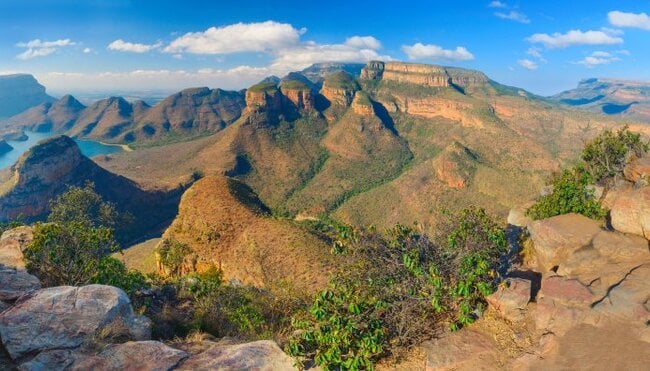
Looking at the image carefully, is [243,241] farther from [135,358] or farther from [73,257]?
[135,358]

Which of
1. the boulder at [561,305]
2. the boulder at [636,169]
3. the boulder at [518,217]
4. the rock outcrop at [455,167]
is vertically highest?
the boulder at [636,169]

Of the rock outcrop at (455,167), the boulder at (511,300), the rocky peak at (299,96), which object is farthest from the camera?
the rocky peak at (299,96)

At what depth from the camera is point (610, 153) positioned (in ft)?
85.6

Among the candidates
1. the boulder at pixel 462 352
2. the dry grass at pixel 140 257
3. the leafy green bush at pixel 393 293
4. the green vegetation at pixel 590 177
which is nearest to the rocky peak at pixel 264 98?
the dry grass at pixel 140 257

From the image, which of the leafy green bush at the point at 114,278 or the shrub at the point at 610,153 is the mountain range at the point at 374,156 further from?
the leafy green bush at the point at 114,278

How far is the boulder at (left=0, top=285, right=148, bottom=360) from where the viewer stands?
11.7 meters

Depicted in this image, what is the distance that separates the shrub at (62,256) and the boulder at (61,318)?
224 inches

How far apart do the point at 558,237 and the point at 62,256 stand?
23207mm

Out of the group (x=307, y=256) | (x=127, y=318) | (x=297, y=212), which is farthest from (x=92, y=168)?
(x=127, y=318)

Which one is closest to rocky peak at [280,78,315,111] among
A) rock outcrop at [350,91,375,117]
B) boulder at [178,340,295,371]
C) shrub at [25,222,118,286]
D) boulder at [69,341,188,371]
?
rock outcrop at [350,91,375,117]

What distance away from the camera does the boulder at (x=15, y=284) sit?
1445 centimetres

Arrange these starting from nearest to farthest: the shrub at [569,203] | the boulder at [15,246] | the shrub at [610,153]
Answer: the shrub at [569,203] → the boulder at [15,246] → the shrub at [610,153]

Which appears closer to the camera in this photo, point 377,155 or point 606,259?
point 606,259

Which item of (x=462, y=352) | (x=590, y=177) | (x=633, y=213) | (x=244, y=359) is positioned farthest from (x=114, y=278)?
(x=590, y=177)
